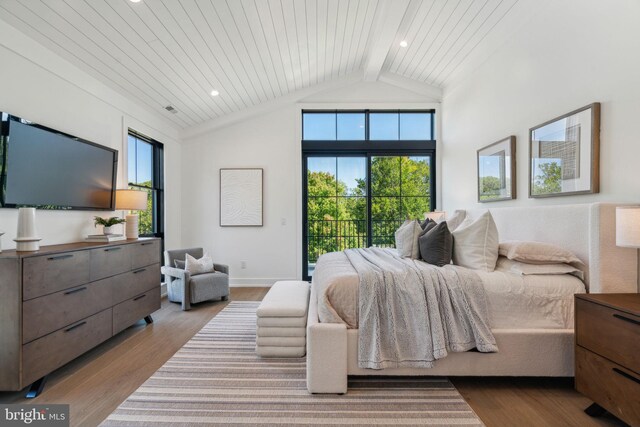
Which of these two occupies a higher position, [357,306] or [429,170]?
[429,170]

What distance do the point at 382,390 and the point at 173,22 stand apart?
136 inches

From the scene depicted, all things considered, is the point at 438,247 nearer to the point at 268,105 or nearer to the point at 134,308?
the point at 134,308

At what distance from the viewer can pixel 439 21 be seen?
3.37 meters

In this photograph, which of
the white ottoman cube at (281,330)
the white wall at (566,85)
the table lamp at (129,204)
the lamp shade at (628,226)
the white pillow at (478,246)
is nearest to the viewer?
the lamp shade at (628,226)

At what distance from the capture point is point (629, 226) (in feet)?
5.31

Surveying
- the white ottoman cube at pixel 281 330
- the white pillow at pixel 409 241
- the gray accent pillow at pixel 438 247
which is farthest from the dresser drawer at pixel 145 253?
the gray accent pillow at pixel 438 247

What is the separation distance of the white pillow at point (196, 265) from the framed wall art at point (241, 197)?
3.39 feet

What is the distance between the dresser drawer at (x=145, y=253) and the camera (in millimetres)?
2938

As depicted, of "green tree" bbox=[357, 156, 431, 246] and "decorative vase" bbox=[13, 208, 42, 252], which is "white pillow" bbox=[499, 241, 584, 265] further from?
"decorative vase" bbox=[13, 208, 42, 252]

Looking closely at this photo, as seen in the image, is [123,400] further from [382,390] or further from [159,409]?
[382,390]

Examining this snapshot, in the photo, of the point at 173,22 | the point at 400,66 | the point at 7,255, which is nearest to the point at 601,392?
the point at 7,255

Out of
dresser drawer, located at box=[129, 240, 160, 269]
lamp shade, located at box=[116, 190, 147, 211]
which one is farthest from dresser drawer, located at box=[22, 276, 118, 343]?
lamp shade, located at box=[116, 190, 147, 211]

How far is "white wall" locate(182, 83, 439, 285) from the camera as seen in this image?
494 centimetres

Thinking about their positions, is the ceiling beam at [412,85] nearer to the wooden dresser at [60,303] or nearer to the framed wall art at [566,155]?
the framed wall art at [566,155]
